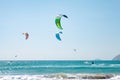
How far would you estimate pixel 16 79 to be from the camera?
19672mm

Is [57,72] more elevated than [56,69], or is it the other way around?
[56,69]

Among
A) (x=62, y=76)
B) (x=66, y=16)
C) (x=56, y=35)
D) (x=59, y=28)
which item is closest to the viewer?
(x=66, y=16)

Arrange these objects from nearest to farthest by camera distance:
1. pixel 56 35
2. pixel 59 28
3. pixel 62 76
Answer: pixel 59 28 < pixel 56 35 < pixel 62 76

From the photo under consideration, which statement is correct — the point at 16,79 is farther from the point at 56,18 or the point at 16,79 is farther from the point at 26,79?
the point at 56,18

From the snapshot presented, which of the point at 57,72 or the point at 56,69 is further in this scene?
the point at 56,69

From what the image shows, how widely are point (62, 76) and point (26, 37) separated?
466cm

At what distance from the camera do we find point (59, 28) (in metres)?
17.3

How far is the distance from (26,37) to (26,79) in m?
2.60

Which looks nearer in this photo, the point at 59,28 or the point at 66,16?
the point at 66,16

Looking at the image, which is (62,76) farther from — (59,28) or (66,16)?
(66,16)

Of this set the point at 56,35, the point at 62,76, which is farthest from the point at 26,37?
the point at 62,76

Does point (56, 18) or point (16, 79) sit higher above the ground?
point (56, 18)

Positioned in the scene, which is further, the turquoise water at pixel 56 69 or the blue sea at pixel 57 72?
the turquoise water at pixel 56 69

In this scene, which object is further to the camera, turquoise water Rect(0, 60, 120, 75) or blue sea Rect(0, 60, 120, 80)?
turquoise water Rect(0, 60, 120, 75)
